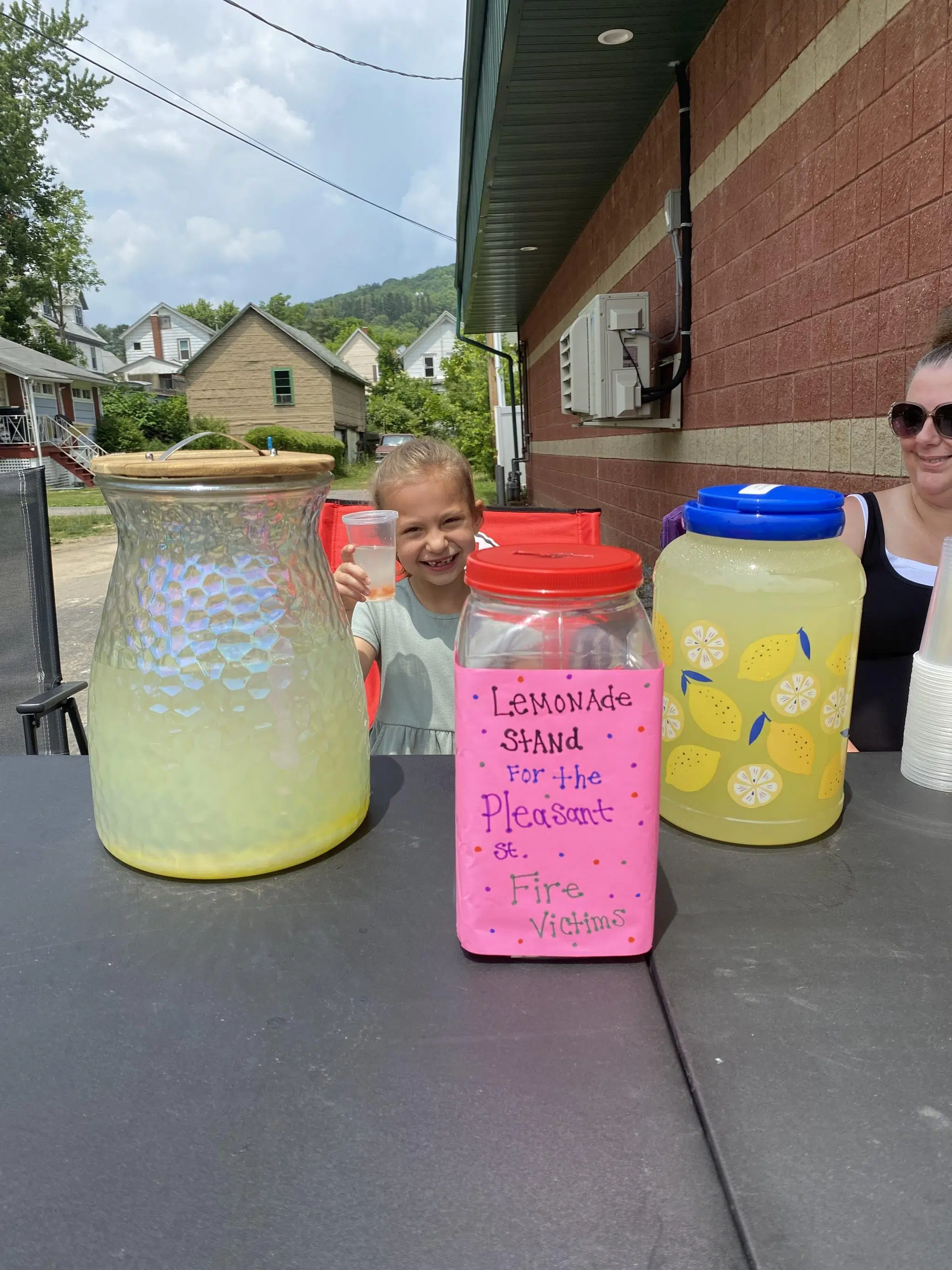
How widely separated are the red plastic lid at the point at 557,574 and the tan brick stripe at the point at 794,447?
2133 mm

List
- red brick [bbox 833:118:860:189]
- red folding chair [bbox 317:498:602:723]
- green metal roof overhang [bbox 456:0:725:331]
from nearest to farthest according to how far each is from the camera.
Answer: red brick [bbox 833:118:860:189], red folding chair [bbox 317:498:602:723], green metal roof overhang [bbox 456:0:725:331]

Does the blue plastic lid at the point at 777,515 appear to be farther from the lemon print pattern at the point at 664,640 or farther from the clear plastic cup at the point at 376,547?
the clear plastic cup at the point at 376,547

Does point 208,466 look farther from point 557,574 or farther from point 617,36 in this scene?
point 617,36

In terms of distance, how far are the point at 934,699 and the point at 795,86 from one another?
9.83ft

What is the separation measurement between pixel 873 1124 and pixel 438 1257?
0.27 metres

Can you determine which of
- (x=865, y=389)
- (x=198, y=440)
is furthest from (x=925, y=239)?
(x=198, y=440)

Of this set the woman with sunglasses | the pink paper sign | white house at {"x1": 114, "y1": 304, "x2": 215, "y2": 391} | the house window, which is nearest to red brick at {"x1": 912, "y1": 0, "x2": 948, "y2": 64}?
the woman with sunglasses

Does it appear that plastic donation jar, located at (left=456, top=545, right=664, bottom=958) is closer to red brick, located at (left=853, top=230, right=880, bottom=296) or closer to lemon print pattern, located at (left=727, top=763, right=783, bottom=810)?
lemon print pattern, located at (left=727, top=763, right=783, bottom=810)

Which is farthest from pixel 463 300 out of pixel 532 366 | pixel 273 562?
pixel 273 562

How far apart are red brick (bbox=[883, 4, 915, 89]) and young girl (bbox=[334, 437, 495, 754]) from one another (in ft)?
5.63

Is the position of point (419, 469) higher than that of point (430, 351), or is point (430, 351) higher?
point (430, 351)

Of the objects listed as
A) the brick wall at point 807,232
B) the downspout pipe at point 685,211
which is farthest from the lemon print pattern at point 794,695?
the downspout pipe at point 685,211

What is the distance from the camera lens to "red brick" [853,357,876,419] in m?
2.65

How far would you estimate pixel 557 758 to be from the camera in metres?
0.67
